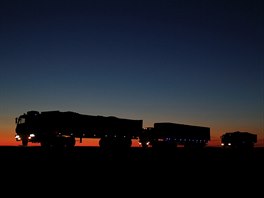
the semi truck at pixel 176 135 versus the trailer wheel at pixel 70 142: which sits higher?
the semi truck at pixel 176 135

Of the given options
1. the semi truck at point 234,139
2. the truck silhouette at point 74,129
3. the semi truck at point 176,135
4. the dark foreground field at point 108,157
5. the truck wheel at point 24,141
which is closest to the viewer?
the dark foreground field at point 108,157

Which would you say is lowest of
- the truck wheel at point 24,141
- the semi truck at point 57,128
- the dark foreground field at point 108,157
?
the dark foreground field at point 108,157

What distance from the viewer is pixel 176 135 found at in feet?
162

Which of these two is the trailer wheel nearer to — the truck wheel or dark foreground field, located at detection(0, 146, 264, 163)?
the truck wheel

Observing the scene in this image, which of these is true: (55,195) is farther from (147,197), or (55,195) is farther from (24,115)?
(24,115)

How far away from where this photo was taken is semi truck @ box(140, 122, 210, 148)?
148 feet

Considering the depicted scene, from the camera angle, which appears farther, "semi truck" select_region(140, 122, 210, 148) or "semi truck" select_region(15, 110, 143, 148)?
"semi truck" select_region(140, 122, 210, 148)

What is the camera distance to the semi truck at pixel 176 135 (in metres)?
45.1

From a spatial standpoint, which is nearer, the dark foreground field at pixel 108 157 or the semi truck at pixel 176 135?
the dark foreground field at pixel 108 157

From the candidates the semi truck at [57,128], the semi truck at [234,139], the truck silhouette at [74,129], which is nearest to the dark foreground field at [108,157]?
the truck silhouette at [74,129]

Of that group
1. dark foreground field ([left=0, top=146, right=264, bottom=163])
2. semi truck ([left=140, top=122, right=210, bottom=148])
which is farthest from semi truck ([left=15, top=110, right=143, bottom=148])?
semi truck ([left=140, top=122, right=210, bottom=148])

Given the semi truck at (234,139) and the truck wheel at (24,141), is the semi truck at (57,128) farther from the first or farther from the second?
the semi truck at (234,139)

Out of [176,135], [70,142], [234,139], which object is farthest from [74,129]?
[234,139]

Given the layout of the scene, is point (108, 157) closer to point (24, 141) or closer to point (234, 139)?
point (24, 141)
